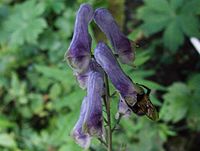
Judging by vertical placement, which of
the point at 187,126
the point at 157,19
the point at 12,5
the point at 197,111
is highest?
the point at 12,5

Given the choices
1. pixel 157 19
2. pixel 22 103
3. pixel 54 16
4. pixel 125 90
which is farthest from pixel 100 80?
pixel 54 16

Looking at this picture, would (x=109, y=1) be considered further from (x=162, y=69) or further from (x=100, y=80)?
(x=100, y=80)

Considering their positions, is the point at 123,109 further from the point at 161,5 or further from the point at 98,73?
the point at 161,5

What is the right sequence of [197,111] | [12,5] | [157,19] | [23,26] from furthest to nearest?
[12,5], [23,26], [157,19], [197,111]

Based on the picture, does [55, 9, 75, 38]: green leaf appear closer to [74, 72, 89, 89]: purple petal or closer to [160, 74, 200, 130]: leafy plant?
[160, 74, 200, 130]: leafy plant

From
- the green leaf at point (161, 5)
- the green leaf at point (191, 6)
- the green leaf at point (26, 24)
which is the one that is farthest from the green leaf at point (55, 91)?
the green leaf at point (191, 6)

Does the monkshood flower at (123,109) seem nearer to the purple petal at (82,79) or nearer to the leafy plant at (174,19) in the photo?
the purple petal at (82,79)

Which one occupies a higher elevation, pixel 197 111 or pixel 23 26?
pixel 23 26
